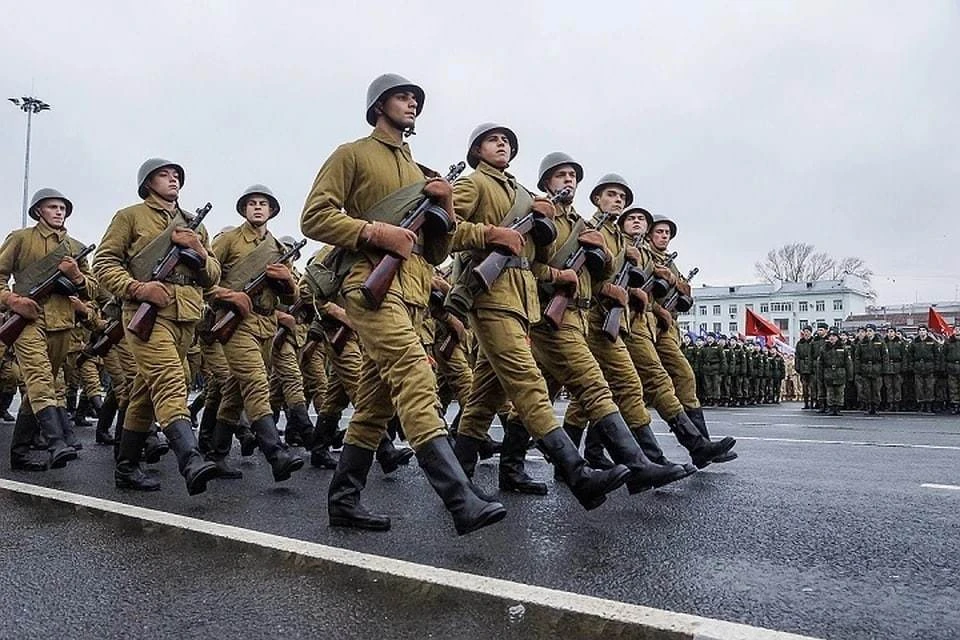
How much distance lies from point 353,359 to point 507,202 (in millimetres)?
2728

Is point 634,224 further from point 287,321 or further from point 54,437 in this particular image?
point 54,437

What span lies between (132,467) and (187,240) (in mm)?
1534

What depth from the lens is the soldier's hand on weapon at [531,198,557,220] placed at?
194 inches

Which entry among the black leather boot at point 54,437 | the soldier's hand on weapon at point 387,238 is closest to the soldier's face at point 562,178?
the soldier's hand on weapon at point 387,238

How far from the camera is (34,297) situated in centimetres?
670

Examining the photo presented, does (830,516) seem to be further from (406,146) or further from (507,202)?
(406,146)

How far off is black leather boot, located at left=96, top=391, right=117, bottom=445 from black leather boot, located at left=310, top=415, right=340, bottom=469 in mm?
2999

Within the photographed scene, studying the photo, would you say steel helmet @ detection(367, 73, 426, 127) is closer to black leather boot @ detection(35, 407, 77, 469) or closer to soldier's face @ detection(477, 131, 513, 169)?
soldier's face @ detection(477, 131, 513, 169)

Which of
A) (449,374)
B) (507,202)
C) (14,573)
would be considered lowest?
(14,573)

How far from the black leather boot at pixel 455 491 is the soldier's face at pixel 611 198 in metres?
3.46

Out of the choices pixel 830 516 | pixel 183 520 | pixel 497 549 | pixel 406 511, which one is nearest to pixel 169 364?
pixel 183 520

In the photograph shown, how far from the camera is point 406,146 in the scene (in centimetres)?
447

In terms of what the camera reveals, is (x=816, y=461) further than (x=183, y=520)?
Yes

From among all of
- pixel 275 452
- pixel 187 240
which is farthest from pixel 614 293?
pixel 187 240
